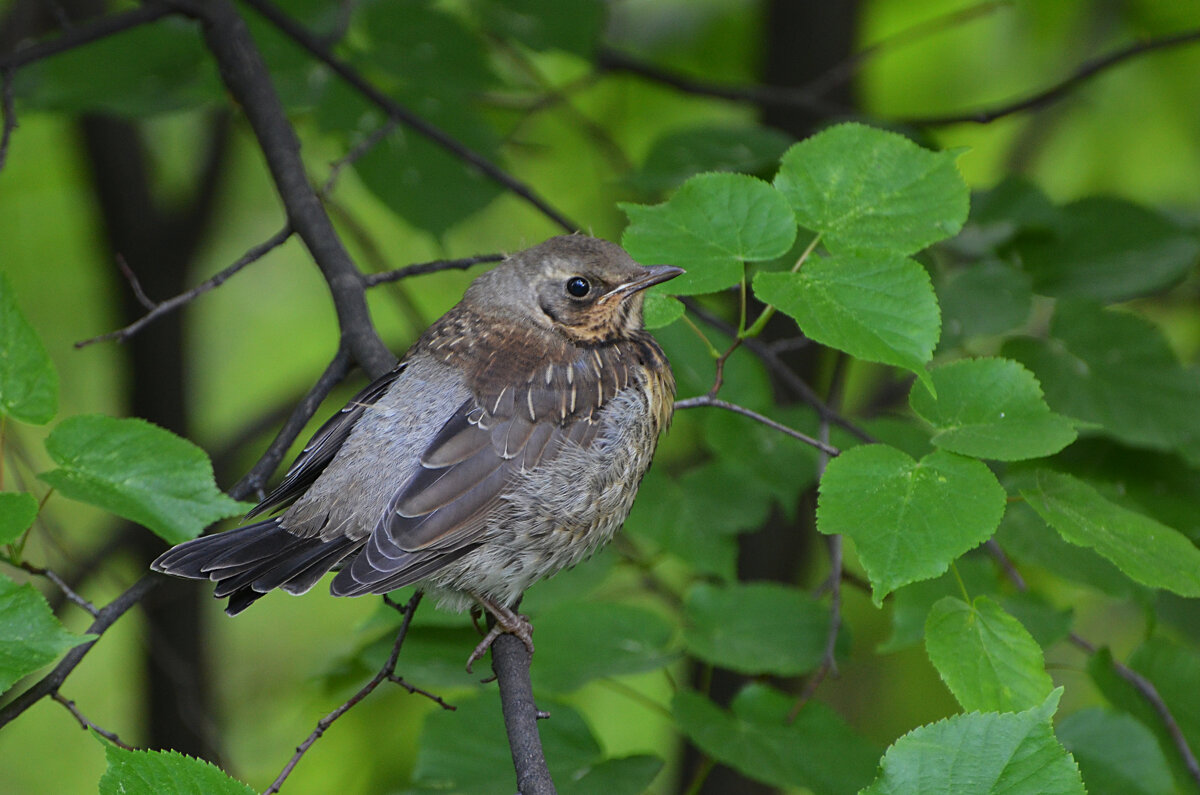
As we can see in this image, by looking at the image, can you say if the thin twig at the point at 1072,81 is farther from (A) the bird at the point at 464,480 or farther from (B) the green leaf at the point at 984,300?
(A) the bird at the point at 464,480

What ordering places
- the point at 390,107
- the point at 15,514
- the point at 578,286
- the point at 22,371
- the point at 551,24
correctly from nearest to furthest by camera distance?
the point at 15,514 < the point at 22,371 < the point at 578,286 < the point at 390,107 < the point at 551,24

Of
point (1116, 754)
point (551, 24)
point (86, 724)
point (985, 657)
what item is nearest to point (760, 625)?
point (1116, 754)

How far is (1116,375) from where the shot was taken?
2955mm

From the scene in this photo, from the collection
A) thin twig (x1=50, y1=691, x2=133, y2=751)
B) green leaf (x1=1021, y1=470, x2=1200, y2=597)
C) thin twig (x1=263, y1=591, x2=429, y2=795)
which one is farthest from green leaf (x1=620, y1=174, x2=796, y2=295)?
thin twig (x1=50, y1=691, x2=133, y2=751)

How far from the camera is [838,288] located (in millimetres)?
2078

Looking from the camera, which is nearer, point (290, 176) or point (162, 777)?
point (162, 777)

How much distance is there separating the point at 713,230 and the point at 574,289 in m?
0.77

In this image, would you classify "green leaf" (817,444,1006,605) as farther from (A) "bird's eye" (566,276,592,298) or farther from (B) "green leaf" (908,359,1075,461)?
(A) "bird's eye" (566,276,592,298)

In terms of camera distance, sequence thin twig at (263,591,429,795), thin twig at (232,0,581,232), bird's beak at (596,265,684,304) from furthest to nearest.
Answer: thin twig at (232,0,581,232) → bird's beak at (596,265,684,304) → thin twig at (263,591,429,795)

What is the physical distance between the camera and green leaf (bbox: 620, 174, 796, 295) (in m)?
2.16

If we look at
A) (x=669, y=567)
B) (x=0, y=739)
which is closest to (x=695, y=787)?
(x=669, y=567)

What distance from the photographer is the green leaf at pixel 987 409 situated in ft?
6.51

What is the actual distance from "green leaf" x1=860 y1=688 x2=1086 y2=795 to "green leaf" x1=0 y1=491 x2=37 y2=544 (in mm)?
1422

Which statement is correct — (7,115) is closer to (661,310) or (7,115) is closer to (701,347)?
(661,310)
